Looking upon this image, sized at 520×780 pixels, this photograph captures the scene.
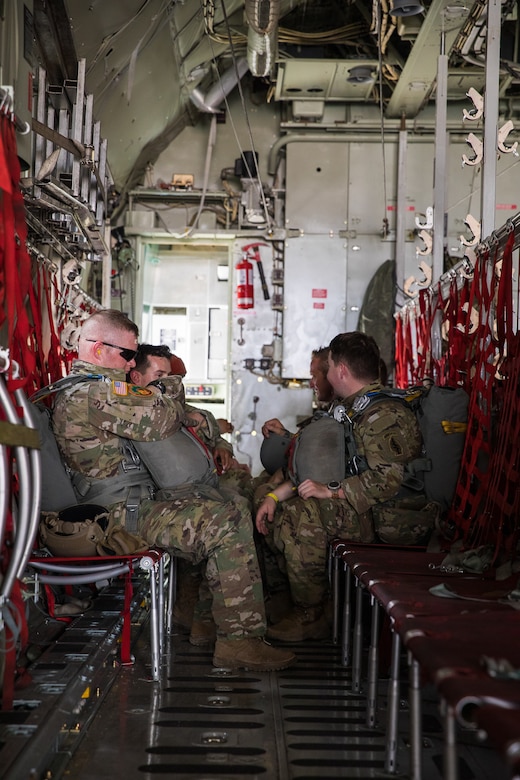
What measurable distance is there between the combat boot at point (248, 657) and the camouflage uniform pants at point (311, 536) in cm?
59

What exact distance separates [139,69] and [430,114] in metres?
3.32

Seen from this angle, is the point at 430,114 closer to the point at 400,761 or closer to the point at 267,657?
the point at 267,657

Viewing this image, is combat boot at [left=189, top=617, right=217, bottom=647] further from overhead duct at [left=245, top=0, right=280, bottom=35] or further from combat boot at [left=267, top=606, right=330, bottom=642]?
overhead duct at [left=245, top=0, right=280, bottom=35]

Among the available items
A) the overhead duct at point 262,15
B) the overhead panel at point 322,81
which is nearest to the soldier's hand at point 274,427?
the overhead duct at point 262,15

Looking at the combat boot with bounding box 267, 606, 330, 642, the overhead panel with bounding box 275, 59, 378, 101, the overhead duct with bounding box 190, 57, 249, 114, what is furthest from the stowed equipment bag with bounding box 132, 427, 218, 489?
the overhead duct with bounding box 190, 57, 249, 114

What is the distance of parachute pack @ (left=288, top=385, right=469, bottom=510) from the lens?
381 centimetres

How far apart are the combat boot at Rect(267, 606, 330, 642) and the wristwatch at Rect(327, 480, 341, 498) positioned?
2.02 ft

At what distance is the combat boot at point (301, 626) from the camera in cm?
388

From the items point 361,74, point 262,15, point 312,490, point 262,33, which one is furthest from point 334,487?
point 361,74

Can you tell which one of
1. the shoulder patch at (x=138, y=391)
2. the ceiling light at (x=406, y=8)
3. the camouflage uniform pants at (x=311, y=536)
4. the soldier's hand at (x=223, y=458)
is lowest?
the camouflage uniform pants at (x=311, y=536)

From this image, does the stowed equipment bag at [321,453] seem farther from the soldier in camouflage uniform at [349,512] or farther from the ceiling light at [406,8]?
the ceiling light at [406,8]

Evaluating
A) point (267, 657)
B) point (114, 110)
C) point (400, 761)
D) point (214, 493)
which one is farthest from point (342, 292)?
point (400, 761)

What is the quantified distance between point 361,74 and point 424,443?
4.72 meters

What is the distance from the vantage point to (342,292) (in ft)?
26.8
